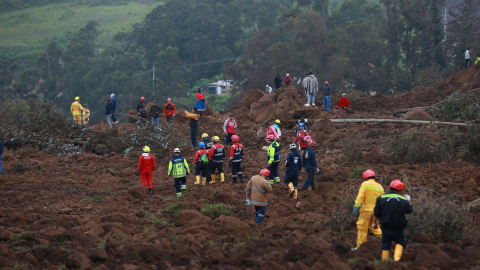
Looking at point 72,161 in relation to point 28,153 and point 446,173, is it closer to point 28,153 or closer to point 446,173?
point 28,153

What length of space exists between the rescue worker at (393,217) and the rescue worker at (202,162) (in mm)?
7014

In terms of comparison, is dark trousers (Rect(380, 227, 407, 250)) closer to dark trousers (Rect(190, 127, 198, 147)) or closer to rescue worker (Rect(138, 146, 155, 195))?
rescue worker (Rect(138, 146, 155, 195))

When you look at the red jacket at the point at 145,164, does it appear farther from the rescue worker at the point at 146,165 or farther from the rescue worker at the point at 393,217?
the rescue worker at the point at 393,217

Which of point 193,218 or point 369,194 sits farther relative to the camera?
point 193,218

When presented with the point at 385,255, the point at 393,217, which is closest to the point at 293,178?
the point at 385,255

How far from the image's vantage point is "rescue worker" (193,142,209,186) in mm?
13932

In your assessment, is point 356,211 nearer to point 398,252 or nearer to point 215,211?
point 398,252

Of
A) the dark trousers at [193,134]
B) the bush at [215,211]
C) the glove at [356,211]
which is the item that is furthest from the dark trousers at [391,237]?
the dark trousers at [193,134]

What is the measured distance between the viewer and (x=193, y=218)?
10898mm

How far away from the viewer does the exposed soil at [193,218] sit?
26.3ft

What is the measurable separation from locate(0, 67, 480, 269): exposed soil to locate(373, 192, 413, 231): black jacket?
53 cm

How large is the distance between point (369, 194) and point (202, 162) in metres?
6.59

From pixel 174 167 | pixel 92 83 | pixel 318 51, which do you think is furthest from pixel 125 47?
pixel 174 167

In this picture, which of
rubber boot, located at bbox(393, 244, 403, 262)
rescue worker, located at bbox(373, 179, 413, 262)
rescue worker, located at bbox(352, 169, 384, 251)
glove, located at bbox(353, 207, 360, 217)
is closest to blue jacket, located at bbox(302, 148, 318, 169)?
rescue worker, located at bbox(352, 169, 384, 251)
